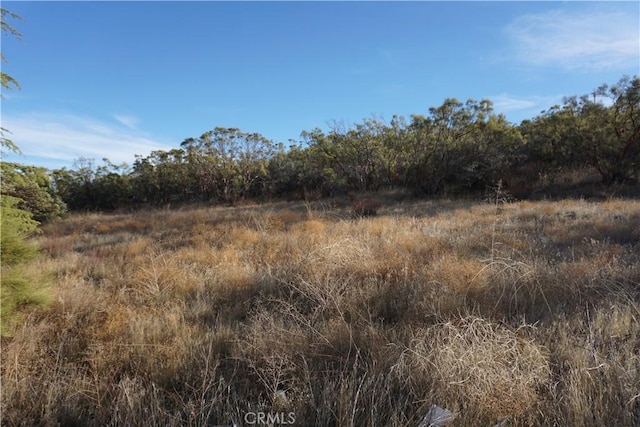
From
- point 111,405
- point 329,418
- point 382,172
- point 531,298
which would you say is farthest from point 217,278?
point 382,172

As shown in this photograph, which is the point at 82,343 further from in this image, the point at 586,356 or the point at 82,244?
the point at 82,244

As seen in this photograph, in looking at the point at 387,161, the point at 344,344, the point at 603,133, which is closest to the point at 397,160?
the point at 387,161

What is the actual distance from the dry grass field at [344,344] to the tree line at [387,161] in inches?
379

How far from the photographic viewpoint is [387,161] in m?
21.1

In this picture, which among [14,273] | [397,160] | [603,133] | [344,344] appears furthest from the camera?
[397,160]

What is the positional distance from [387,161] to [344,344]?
19111mm

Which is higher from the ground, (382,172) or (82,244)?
(382,172)

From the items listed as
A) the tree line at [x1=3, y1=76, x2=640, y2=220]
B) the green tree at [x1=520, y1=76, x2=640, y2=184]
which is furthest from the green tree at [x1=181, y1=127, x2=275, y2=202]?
the green tree at [x1=520, y1=76, x2=640, y2=184]

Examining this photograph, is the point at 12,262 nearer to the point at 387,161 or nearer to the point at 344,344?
the point at 344,344

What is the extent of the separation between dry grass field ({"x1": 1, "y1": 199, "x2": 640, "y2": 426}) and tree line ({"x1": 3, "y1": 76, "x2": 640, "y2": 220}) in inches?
379

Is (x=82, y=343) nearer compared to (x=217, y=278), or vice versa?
(x=82, y=343)

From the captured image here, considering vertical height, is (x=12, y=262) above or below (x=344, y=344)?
above

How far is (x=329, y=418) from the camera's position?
2068 mm

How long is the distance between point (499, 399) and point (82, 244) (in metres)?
10.7
